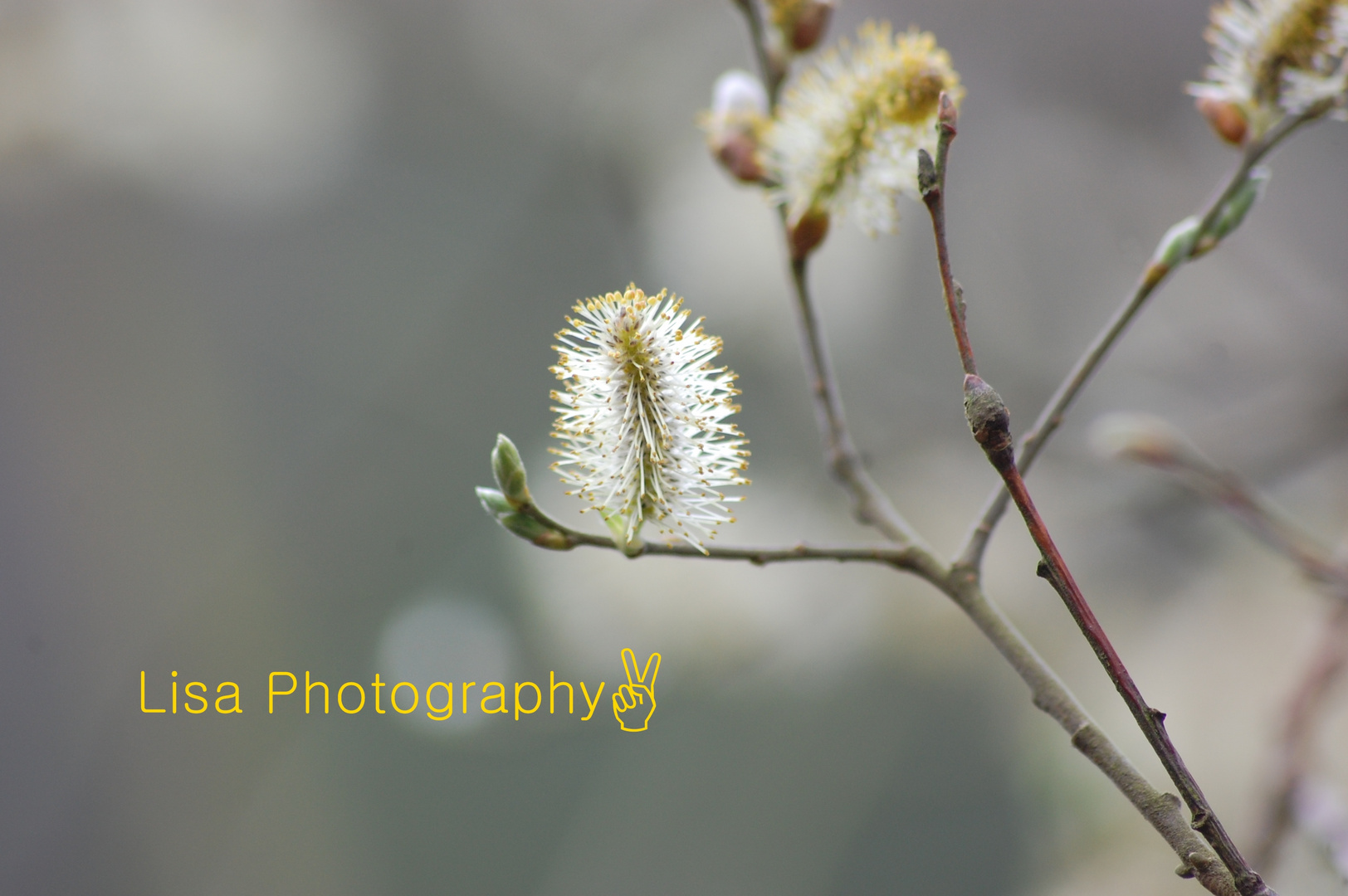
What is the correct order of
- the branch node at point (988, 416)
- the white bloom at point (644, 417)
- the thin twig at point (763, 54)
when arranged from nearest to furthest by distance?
the branch node at point (988, 416)
the white bloom at point (644, 417)
the thin twig at point (763, 54)

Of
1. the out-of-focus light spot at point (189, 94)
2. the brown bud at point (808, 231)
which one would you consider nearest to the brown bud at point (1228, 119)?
the brown bud at point (808, 231)

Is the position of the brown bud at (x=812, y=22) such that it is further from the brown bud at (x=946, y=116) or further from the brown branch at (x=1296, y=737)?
the brown branch at (x=1296, y=737)

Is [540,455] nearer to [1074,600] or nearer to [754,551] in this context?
[754,551]

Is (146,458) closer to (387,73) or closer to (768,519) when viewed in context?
(387,73)

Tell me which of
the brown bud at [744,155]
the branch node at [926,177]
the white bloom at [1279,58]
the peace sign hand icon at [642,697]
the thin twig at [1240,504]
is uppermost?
the white bloom at [1279,58]

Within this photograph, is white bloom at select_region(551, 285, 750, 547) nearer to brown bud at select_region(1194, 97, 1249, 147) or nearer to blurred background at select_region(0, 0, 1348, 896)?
brown bud at select_region(1194, 97, 1249, 147)

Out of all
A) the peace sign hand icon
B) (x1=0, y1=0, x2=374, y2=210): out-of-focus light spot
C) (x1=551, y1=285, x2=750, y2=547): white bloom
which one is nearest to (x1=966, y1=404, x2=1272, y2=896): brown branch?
(x1=551, y1=285, x2=750, y2=547): white bloom

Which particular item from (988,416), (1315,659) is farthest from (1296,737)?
(988,416)
